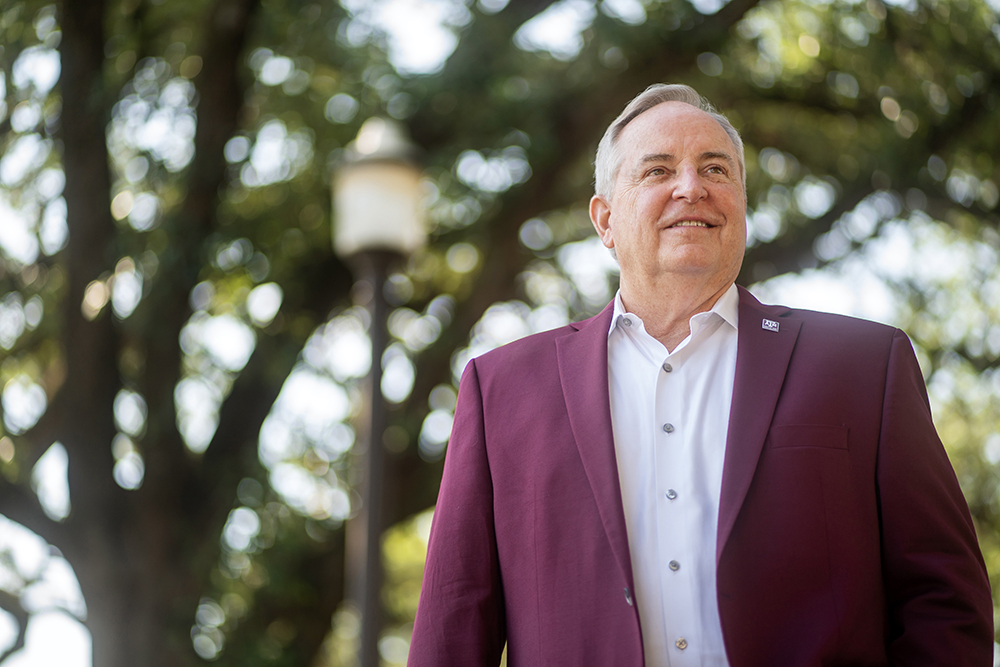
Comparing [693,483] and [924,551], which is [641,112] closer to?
[693,483]

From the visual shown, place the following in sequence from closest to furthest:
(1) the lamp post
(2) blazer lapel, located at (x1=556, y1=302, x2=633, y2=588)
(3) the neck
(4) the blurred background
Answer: (2) blazer lapel, located at (x1=556, y1=302, x2=633, y2=588)
(3) the neck
(1) the lamp post
(4) the blurred background

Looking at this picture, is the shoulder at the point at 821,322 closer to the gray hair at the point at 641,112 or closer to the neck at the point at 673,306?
the neck at the point at 673,306

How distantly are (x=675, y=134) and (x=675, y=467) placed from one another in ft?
2.29

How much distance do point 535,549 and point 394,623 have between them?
468 inches

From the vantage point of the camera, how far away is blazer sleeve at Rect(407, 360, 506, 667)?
1730mm

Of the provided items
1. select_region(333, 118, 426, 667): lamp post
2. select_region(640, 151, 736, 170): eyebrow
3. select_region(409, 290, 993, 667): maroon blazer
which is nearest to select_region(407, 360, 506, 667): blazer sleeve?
select_region(409, 290, 993, 667): maroon blazer

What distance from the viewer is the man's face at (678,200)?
6.05ft

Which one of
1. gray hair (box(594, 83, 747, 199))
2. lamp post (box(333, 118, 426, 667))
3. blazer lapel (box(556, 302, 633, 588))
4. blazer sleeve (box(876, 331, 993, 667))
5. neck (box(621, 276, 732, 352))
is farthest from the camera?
lamp post (box(333, 118, 426, 667))

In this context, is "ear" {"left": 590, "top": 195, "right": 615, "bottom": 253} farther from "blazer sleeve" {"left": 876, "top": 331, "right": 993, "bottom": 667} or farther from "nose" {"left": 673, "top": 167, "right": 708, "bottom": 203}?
"blazer sleeve" {"left": 876, "top": 331, "right": 993, "bottom": 667}

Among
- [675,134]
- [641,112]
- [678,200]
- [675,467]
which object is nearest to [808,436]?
[675,467]

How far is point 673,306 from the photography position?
1.88m

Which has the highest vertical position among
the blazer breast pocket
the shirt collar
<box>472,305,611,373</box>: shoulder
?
the shirt collar

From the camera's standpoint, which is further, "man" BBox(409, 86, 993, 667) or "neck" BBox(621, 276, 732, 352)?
"neck" BBox(621, 276, 732, 352)

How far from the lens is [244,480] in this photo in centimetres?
616
